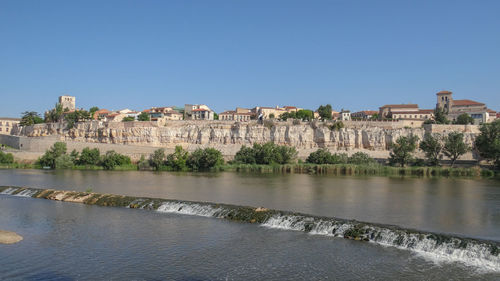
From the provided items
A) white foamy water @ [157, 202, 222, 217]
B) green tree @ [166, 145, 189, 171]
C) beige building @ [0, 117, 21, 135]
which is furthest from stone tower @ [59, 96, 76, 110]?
white foamy water @ [157, 202, 222, 217]

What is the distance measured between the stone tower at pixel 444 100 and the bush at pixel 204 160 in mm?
52508

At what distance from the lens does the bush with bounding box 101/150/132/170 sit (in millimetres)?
37750

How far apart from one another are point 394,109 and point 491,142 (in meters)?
41.7

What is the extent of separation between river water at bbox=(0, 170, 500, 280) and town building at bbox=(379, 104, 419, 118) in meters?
58.3

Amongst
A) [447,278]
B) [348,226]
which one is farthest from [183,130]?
[447,278]

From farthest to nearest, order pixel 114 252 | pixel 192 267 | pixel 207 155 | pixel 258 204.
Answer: pixel 207 155
pixel 258 204
pixel 114 252
pixel 192 267

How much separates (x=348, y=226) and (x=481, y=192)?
13.0 m

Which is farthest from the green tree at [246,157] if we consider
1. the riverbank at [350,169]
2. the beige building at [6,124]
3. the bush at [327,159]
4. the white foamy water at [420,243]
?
the beige building at [6,124]

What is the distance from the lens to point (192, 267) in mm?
8828

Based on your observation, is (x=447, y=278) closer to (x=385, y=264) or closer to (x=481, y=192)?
(x=385, y=264)

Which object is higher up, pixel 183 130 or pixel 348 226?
pixel 183 130

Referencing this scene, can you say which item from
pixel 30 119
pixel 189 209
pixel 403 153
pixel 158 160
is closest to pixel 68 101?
pixel 30 119

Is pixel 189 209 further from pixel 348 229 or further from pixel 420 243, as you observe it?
pixel 420 243

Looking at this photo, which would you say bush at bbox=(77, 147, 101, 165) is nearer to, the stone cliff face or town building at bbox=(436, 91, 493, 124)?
the stone cliff face
